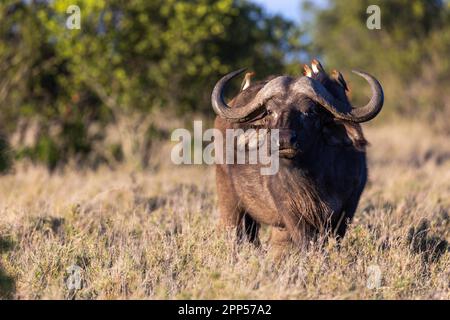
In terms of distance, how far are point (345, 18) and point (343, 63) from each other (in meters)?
3.13

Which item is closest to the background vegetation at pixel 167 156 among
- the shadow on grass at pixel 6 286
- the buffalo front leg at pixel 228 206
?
the shadow on grass at pixel 6 286

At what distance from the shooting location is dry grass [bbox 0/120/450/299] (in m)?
5.32

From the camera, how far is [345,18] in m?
25.8

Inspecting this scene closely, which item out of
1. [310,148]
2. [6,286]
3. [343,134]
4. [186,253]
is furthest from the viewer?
[343,134]

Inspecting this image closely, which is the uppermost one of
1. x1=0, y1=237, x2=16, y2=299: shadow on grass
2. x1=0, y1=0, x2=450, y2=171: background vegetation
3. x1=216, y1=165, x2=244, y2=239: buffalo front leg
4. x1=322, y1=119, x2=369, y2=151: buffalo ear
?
x1=0, y1=0, x2=450, y2=171: background vegetation

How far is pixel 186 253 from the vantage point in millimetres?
6227

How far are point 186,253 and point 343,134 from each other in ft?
5.91

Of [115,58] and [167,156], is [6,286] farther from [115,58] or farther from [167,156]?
[167,156]

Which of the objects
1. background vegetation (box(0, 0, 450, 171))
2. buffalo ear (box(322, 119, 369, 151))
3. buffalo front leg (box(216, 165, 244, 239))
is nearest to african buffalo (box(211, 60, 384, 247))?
buffalo ear (box(322, 119, 369, 151))

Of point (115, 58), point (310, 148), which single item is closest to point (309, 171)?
point (310, 148)

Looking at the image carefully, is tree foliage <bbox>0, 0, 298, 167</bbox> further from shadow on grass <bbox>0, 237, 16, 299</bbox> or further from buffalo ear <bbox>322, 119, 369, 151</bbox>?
shadow on grass <bbox>0, 237, 16, 299</bbox>

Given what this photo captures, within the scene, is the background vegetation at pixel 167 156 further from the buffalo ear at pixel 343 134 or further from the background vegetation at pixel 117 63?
the buffalo ear at pixel 343 134

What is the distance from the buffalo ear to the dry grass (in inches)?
30.3
